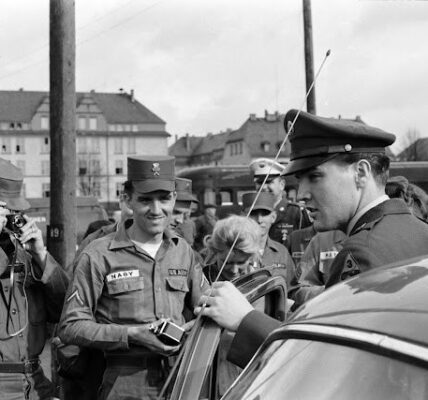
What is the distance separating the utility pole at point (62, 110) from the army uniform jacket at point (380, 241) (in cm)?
572

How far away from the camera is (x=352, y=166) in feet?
9.20

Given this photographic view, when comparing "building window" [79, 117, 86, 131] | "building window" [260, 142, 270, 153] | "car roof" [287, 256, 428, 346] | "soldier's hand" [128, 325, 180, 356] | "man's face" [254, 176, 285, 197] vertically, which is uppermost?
"building window" [79, 117, 86, 131]

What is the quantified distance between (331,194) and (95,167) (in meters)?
Result: 91.4

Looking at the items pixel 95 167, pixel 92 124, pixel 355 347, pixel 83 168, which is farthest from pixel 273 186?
pixel 92 124

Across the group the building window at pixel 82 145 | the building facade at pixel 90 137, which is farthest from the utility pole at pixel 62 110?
the building window at pixel 82 145

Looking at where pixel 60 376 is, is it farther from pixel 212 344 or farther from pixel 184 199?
pixel 184 199

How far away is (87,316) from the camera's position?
146 inches

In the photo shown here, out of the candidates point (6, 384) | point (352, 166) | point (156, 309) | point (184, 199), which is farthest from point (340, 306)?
point (184, 199)

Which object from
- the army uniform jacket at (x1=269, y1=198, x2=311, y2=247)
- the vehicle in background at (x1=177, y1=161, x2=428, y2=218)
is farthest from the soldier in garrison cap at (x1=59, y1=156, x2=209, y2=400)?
the vehicle in background at (x1=177, y1=161, x2=428, y2=218)

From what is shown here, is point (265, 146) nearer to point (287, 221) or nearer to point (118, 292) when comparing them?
point (287, 221)

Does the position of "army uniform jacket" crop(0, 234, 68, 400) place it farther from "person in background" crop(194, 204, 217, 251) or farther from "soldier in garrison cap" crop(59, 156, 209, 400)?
"person in background" crop(194, 204, 217, 251)

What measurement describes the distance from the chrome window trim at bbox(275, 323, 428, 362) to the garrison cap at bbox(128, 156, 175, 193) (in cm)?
224

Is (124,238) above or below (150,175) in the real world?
below

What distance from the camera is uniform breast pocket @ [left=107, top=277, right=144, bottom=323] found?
3770 millimetres
